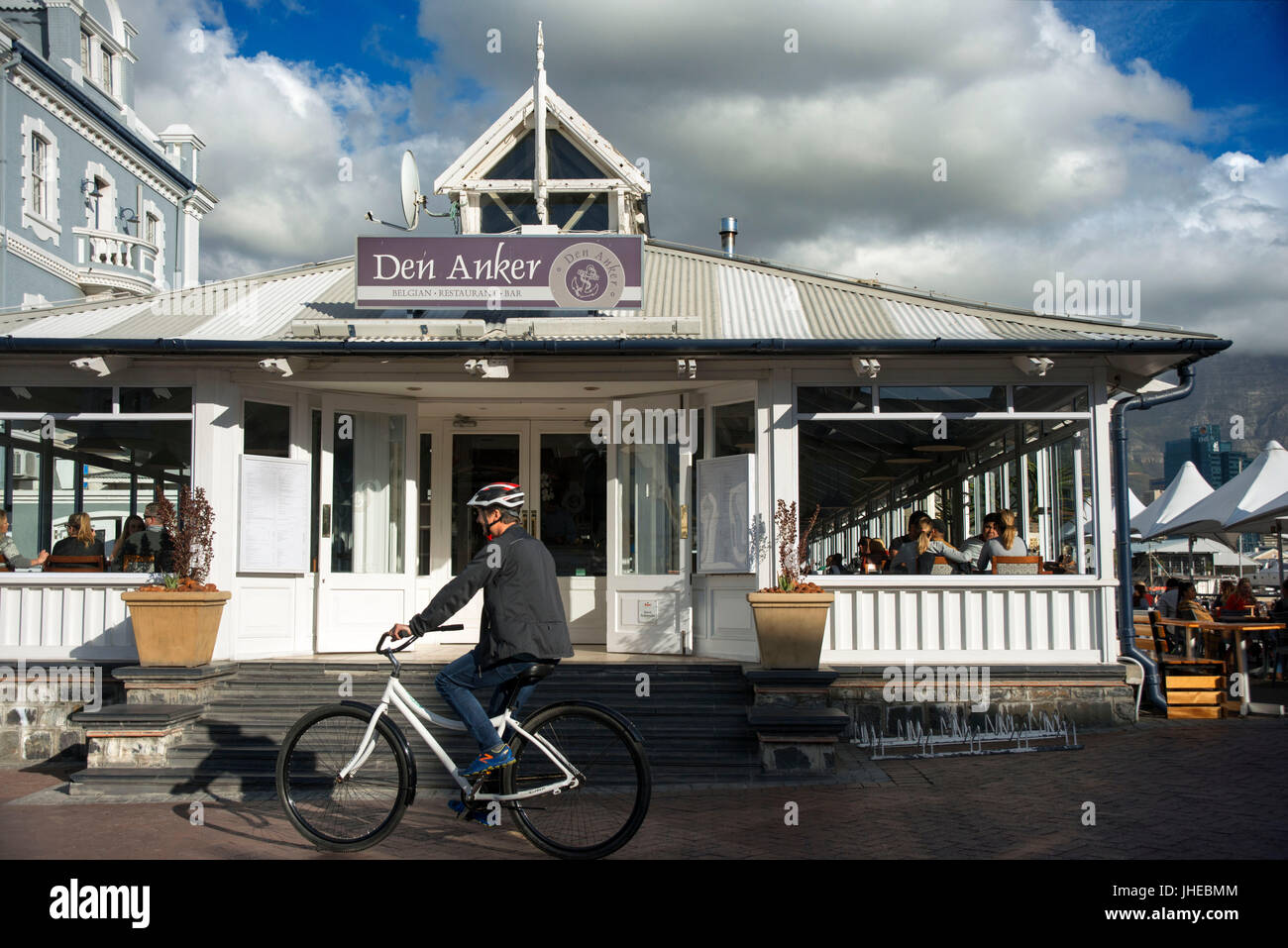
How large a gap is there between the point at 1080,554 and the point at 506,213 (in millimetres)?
8200

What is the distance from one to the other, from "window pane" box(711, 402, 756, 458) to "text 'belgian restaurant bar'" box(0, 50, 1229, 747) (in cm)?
3

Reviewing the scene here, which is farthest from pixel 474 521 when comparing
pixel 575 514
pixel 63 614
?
pixel 63 614

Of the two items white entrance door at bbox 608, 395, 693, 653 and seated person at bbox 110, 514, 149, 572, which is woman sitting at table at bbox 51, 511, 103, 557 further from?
white entrance door at bbox 608, 395, 693, 653

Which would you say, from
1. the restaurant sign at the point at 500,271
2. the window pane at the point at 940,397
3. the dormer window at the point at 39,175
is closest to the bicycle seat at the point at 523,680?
the restaurant sign at the point at 500,271

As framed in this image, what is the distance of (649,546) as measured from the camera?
10.2 meters

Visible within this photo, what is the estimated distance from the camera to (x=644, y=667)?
886cm

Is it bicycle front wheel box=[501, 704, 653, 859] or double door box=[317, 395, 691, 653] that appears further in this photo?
double door box=[317, 395, 691, 653]

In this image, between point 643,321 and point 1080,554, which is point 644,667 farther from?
point 1080,554

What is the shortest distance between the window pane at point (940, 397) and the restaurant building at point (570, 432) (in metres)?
0.02

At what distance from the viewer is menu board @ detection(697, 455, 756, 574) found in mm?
9414

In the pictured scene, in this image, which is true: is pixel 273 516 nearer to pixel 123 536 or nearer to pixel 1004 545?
pixel 123 536

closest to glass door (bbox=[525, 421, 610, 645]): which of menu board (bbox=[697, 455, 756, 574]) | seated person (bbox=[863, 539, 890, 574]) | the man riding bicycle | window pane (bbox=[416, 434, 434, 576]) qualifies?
window pane (bbox=[416, 434, 434, 576])
